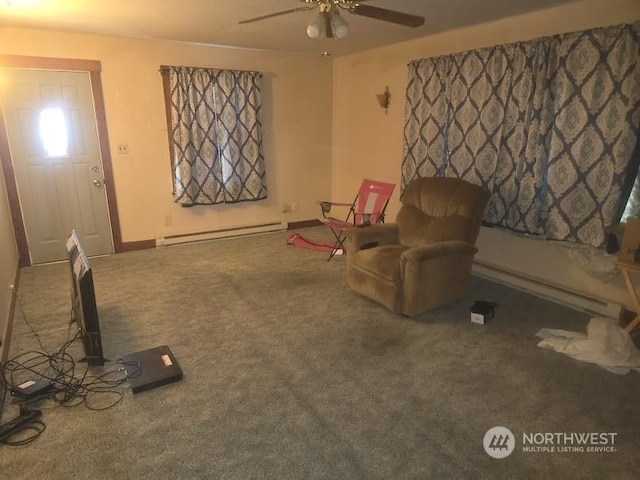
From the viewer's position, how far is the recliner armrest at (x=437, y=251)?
119 inches

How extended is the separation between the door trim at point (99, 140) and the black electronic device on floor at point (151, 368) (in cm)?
258

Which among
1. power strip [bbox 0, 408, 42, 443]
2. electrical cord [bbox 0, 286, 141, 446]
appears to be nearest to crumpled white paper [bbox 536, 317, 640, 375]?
electrical cord [bbox 0, 286, 141, 446]

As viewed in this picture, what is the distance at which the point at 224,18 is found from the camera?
356cm

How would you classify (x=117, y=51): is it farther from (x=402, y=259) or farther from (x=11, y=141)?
(x=402, y=259)

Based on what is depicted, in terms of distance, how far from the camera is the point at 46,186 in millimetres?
4359

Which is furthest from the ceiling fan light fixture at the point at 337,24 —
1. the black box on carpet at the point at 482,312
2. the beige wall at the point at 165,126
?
the beige wall at the point at 165,126

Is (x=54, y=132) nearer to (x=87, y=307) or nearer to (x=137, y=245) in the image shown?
(x=137, y=245)

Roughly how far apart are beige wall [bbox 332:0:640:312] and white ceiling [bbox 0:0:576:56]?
137mm

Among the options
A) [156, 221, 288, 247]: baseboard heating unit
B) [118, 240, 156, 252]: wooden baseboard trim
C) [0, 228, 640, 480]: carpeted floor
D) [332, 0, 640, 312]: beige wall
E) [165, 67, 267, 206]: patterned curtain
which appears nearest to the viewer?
[0, 228, 640, 480]: carpeted floor

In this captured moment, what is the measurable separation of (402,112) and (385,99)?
304 millimetres

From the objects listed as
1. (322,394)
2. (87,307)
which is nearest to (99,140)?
(87,307)

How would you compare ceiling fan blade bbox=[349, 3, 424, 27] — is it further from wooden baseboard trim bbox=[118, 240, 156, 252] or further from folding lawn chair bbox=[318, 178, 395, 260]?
wooden baseboard trim bbox=[118, 240, 156, 252]

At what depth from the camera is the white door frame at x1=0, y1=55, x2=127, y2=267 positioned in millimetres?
4062

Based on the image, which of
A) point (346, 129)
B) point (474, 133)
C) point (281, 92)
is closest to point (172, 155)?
point (281, 92)
